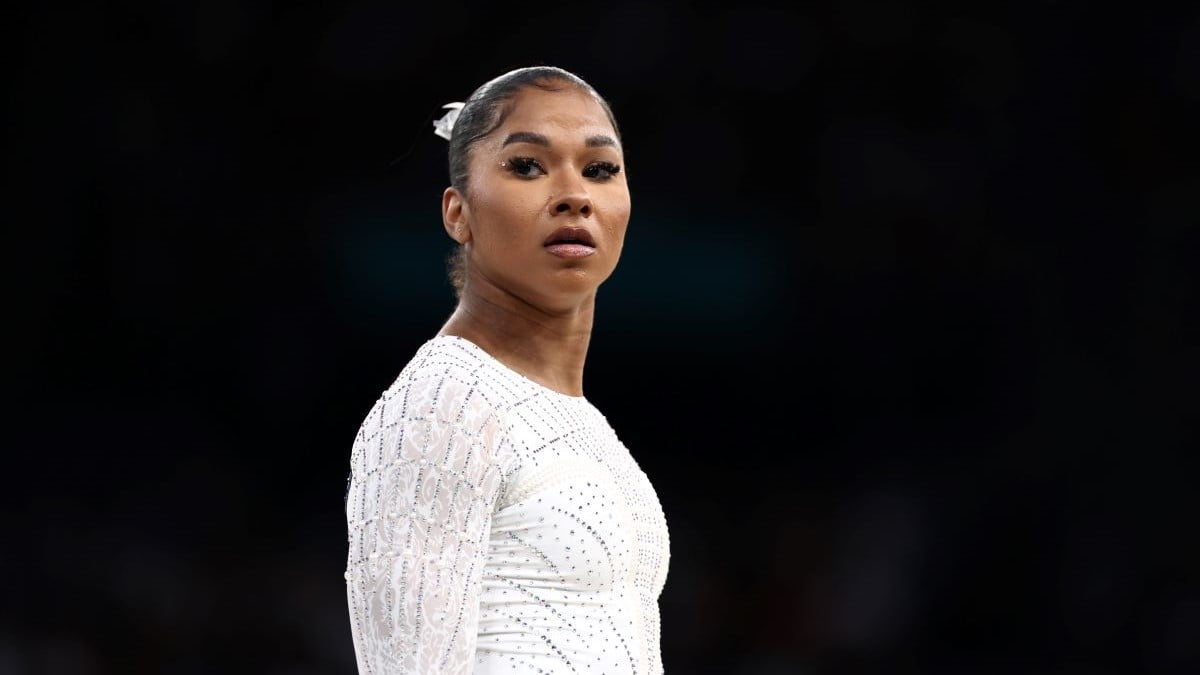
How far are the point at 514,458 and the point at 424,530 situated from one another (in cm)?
11

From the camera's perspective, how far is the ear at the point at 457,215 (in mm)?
1466

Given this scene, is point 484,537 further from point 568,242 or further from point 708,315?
point 708,315

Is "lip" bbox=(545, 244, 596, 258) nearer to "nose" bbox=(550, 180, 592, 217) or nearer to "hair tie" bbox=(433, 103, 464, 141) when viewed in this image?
"nose" bbox=(550, 180, 592, 217)

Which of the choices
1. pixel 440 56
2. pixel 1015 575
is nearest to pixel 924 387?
pixel 1015 575

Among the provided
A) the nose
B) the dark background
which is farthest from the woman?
the dark background

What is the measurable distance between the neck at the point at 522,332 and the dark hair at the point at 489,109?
0.07m

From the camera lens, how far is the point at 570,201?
4.60 feet

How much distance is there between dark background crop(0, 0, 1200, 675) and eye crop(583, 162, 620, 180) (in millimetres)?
2282

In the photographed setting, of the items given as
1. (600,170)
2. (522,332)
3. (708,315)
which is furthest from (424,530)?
(708,315)

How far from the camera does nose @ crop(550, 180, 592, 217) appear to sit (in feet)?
4.60

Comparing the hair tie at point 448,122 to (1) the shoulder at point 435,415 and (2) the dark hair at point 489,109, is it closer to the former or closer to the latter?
(2) the dark hair at point 489,109

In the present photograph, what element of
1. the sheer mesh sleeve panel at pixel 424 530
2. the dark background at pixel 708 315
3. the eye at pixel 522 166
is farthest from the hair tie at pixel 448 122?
the dark background at pixel 708 315

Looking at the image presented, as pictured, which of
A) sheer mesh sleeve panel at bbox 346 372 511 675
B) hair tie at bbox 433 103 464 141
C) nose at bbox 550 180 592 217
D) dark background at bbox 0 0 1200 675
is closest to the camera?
sheer mesh sleeve panel at bbox 346 372 511 675

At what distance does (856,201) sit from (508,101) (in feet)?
8.70
